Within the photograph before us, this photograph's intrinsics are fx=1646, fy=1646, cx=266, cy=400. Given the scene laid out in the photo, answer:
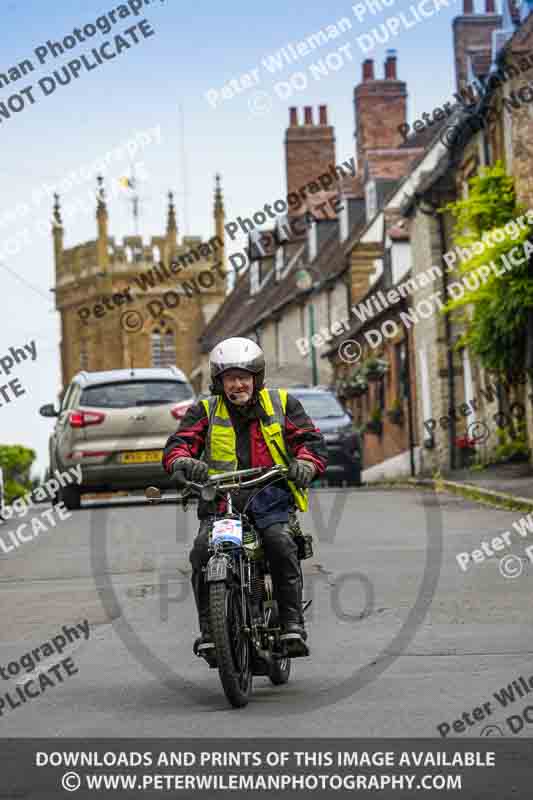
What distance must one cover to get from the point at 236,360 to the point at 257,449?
45cm

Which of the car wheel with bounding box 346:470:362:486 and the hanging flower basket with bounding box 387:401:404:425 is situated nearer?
the car wheel with bounding box 346:470:362:486

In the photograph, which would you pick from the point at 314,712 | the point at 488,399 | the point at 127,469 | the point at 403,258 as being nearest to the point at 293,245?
the point at 403,258

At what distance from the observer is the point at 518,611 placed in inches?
407

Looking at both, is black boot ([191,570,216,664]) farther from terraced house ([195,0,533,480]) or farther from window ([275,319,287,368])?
window ([275,319,287,368])

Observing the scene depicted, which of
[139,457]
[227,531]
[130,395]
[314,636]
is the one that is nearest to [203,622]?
[227,531]

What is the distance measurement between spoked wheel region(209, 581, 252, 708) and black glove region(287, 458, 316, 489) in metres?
0.61

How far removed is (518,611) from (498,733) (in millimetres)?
3964

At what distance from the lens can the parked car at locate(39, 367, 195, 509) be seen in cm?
2153

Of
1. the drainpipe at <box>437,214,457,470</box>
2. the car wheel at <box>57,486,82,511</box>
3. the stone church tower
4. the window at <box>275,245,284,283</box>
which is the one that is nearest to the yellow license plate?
the car wheel at <box>57,486,82,511</box>

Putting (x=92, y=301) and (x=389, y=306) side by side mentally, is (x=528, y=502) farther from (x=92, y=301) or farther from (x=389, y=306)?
(x=92, y=301)

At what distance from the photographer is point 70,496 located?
22594 mm

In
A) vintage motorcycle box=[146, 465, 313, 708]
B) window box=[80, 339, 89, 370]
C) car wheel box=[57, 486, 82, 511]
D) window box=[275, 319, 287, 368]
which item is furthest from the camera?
window box=[80, 339, 89, 370]

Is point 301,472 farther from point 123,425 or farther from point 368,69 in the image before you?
point 368,69

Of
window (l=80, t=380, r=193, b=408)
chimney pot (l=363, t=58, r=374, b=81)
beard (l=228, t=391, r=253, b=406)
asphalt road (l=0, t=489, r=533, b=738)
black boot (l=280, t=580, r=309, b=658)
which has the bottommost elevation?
asphalt road (l=0, t=489, r=533, b=738)
